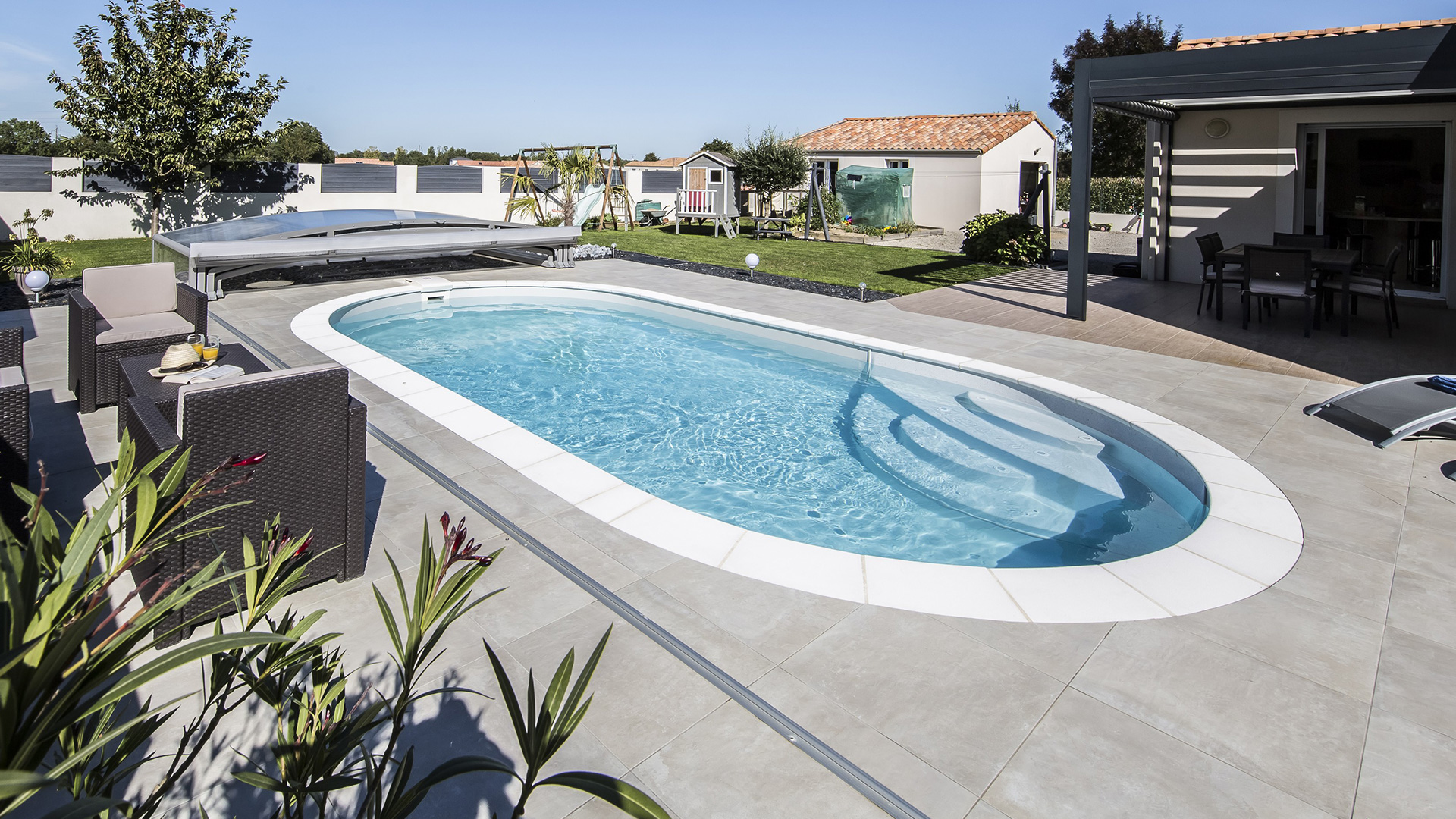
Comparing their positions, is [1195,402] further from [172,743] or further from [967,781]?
[172,743]

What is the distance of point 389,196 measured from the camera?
64.3 ft

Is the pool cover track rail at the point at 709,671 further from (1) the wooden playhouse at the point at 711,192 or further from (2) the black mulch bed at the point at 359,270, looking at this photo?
(1) the wooden playhouse at the point at 711,192

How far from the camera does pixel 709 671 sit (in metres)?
2.84

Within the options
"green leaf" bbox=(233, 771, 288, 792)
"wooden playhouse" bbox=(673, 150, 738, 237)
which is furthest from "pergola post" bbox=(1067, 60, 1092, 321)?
"wooden playhouse" bbox=(673, 150, 738, 237)

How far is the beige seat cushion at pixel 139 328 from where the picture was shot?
536 centimetres

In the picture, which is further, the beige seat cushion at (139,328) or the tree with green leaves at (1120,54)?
the tree with green leaves at (1120,54)

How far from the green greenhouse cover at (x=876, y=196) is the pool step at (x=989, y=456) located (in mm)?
15796

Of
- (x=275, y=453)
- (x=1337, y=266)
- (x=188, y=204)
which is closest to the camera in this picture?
(x=275, y=453)

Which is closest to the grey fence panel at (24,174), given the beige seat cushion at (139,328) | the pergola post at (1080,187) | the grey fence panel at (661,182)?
the beige seat cushion at (139,328)

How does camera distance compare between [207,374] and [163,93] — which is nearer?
[207,374]

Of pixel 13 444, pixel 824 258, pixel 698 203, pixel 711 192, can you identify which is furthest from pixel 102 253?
pixel 13 444

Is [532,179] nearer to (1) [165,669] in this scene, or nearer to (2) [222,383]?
(2) [222,383]

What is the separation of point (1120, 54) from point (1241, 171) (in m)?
24.8

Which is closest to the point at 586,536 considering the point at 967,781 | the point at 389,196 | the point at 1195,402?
the point at 967,781
